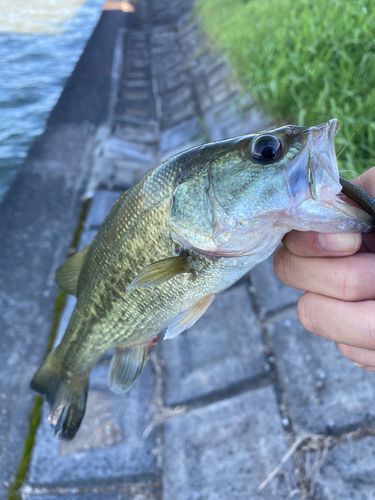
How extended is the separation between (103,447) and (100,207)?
7.96ft

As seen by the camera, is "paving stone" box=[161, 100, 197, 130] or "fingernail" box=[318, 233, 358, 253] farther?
"paving stone" box=[161, 100, 197, 130]

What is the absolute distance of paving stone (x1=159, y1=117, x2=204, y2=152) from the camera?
476 cm

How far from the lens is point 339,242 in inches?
45.6

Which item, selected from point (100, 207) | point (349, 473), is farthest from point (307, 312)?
point (100, 207)

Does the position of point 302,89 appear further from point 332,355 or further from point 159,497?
point 159,497

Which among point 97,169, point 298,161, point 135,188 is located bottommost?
point 97,169

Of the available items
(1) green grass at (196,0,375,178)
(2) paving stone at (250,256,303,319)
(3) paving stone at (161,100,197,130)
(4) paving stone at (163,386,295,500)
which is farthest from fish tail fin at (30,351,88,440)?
(3) paving stone at (161,100,197,130)

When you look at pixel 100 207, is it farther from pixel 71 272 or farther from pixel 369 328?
pixel 369 328

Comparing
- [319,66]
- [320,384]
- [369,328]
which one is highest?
[319,66]

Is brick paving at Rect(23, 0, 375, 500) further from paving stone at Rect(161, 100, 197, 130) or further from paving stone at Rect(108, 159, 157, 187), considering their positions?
paving stone at Rect(161, 100, 197, 130)

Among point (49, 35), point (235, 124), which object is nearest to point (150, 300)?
point (235, 124)

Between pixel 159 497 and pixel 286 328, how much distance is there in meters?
1.30

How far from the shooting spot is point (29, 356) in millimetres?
2582

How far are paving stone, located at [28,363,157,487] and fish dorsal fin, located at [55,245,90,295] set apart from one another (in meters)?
1.04
